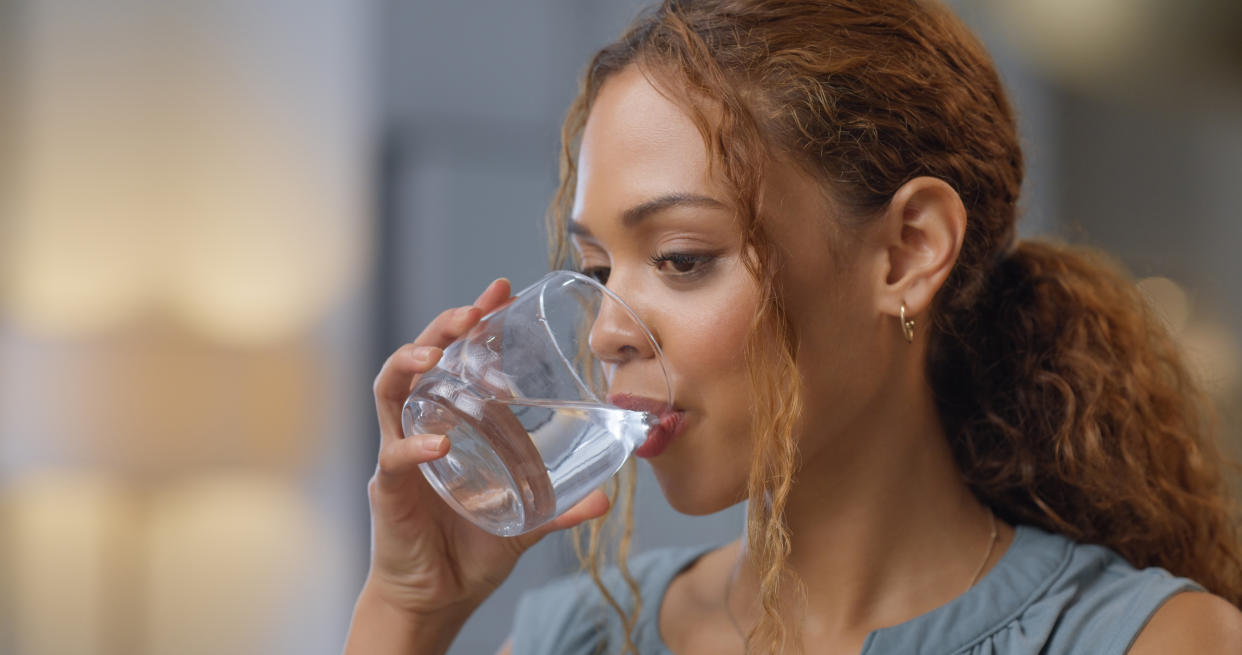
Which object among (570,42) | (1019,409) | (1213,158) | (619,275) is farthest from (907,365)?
(570,42)

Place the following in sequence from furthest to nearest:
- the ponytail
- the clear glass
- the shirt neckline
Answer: the ponytail
the shirt neckline
the clear glass

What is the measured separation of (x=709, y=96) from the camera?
3.35ft

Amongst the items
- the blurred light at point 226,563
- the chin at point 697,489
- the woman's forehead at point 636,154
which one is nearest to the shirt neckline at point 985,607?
the chin at point 697,489

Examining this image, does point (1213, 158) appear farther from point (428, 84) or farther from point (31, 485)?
point (31, 485)

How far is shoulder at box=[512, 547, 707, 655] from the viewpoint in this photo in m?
1.30

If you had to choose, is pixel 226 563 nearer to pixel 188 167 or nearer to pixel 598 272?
pixel 188 167

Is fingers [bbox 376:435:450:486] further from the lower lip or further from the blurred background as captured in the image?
the blurred background

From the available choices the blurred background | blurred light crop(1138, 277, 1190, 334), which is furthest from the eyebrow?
the blurred background

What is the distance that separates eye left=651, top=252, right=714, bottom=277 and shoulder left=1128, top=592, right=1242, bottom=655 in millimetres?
531

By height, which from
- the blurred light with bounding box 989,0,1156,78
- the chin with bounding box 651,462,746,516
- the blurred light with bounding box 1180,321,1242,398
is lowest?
the blurred light with bounding box 1180,321,1242,398

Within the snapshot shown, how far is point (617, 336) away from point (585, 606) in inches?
21.3

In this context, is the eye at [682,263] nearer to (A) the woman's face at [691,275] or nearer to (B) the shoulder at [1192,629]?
(A) the woman's face at [691,275]

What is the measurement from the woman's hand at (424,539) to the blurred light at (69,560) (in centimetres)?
195

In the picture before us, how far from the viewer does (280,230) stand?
9.95ft
